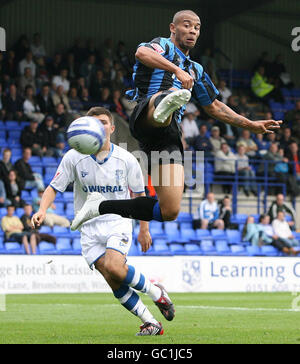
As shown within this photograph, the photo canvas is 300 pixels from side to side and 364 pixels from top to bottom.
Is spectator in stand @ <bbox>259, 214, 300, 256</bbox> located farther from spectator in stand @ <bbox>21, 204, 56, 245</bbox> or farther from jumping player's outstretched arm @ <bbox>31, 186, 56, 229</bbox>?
jumping player's outstretched arm @ <bbox>31, 186, 56, 229</bbox>

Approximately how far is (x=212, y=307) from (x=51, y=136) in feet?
30.9

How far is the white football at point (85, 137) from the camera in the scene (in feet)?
22.7

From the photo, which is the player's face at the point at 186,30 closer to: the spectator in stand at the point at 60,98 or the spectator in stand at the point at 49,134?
the spectator in stand at the point at 49,134

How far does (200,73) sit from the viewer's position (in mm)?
8117

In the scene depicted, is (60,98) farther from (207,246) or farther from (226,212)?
(207,246)

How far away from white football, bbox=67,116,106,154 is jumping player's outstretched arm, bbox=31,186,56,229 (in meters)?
0.88

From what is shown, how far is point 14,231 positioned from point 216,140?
7.65 m

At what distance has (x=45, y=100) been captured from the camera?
21.4 meters

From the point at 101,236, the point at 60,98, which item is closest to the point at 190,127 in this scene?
the point at 60,98

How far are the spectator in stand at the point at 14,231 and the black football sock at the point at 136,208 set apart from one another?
10.0 meters

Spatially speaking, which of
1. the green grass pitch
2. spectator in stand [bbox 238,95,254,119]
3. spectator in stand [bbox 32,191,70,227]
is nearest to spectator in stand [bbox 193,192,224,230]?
spectator in stand [bbox 32,191,70,227]

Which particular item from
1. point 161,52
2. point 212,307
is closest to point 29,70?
point 212,307
